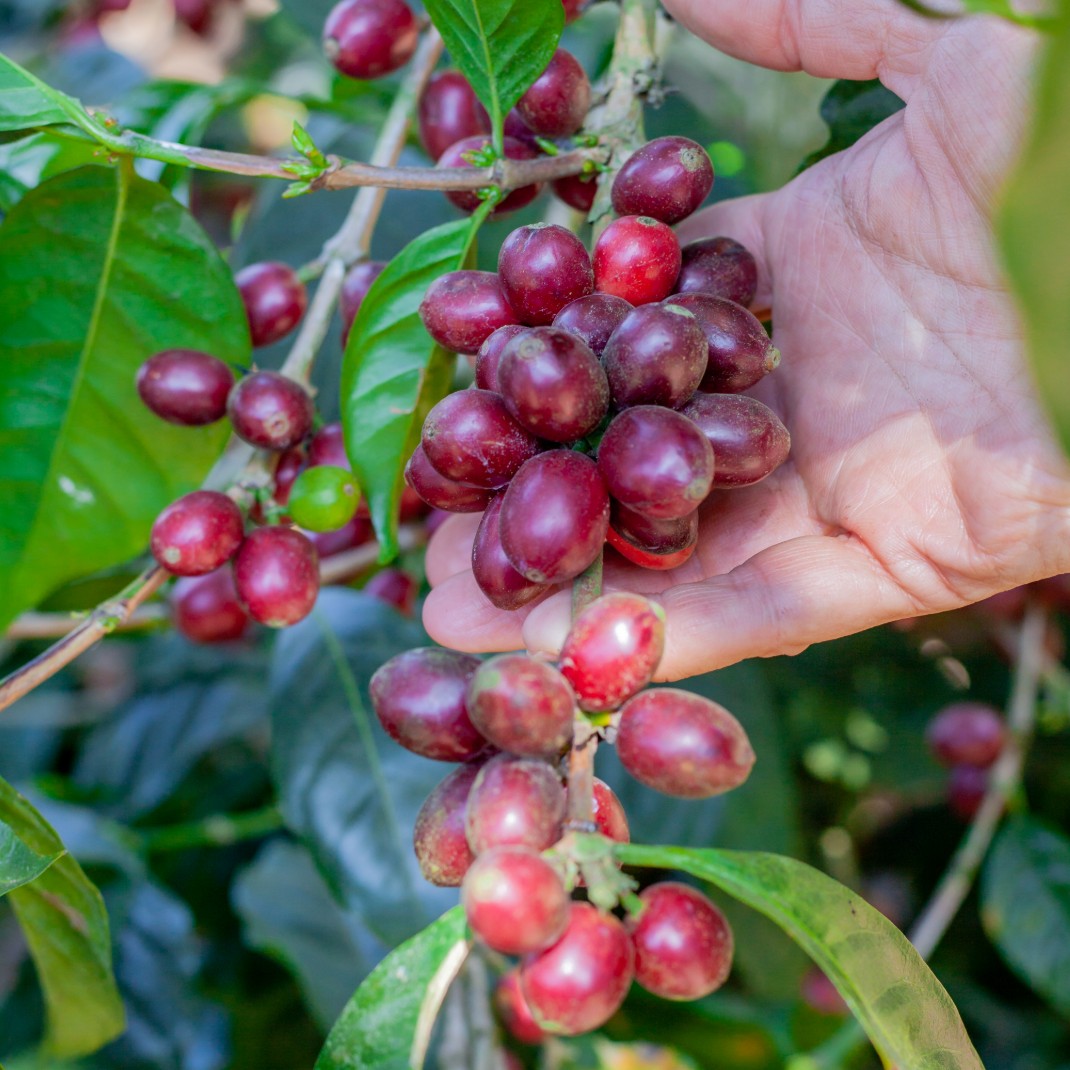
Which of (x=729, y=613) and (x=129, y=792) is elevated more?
(x=729, y=613)

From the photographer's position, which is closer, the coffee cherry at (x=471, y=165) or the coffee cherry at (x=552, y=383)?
the coffee cherry at (x=552, y=383)

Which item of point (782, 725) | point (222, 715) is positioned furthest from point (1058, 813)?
point (222, 715)

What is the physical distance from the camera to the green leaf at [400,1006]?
2.41ft

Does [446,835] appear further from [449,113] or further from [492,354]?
[449,113]

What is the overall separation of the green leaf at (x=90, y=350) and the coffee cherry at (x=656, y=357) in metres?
0.68

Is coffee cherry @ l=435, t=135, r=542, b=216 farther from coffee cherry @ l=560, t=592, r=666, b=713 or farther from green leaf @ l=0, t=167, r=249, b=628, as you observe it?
coffee cherry @ l=560, t=592, r=666, b=713

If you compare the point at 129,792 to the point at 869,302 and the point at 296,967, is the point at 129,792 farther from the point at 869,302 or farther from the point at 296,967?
the point at 869,302

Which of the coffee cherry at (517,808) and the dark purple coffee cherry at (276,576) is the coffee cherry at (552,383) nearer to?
the coffee cherry at (517,808)

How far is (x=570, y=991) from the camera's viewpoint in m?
0.67

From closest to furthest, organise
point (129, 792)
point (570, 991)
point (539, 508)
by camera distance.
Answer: point (570, 991) → point (539, 508) → point (129, 792)

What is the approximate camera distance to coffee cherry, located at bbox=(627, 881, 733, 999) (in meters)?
0.69

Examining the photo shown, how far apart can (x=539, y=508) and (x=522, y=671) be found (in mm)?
152

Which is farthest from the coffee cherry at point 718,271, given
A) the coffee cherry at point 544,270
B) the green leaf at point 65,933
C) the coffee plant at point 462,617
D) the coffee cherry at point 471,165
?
the green leaf at point 65,933

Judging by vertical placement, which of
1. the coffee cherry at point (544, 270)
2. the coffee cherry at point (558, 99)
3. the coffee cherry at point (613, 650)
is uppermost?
the coffee cherry at point (558, 99)
